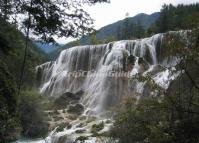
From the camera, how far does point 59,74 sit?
49.7m

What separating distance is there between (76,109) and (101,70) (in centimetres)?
640

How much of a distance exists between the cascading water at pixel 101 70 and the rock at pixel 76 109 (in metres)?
0.59

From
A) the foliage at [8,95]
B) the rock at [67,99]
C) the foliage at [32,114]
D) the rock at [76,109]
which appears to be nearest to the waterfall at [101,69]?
the rock at [67,99]

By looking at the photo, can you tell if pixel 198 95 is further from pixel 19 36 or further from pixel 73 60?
pixel 73 60

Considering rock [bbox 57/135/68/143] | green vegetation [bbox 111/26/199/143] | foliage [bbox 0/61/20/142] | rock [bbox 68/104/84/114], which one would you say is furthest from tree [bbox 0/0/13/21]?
rock [bbox 68/104/84/114]

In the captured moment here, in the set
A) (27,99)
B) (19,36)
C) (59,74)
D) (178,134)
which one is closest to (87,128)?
(27,99)

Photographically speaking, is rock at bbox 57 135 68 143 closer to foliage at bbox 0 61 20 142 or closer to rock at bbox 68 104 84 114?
foliage at bbox 0 61 20 142

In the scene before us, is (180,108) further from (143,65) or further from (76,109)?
(76,109)

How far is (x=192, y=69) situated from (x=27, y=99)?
2673cm

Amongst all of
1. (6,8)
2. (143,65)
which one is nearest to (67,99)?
(143,65)

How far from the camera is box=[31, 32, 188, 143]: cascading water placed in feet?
131

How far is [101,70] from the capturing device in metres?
44.3

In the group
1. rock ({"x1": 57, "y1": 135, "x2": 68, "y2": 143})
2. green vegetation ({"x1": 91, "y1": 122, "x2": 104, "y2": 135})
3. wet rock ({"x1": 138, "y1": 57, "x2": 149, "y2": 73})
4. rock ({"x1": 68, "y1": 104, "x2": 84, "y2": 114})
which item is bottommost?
rock ({"x1": 57, "y1": 135, "x2": 68, "y2": 143})

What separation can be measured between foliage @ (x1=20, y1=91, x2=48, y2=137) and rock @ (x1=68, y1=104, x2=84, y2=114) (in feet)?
11.7
